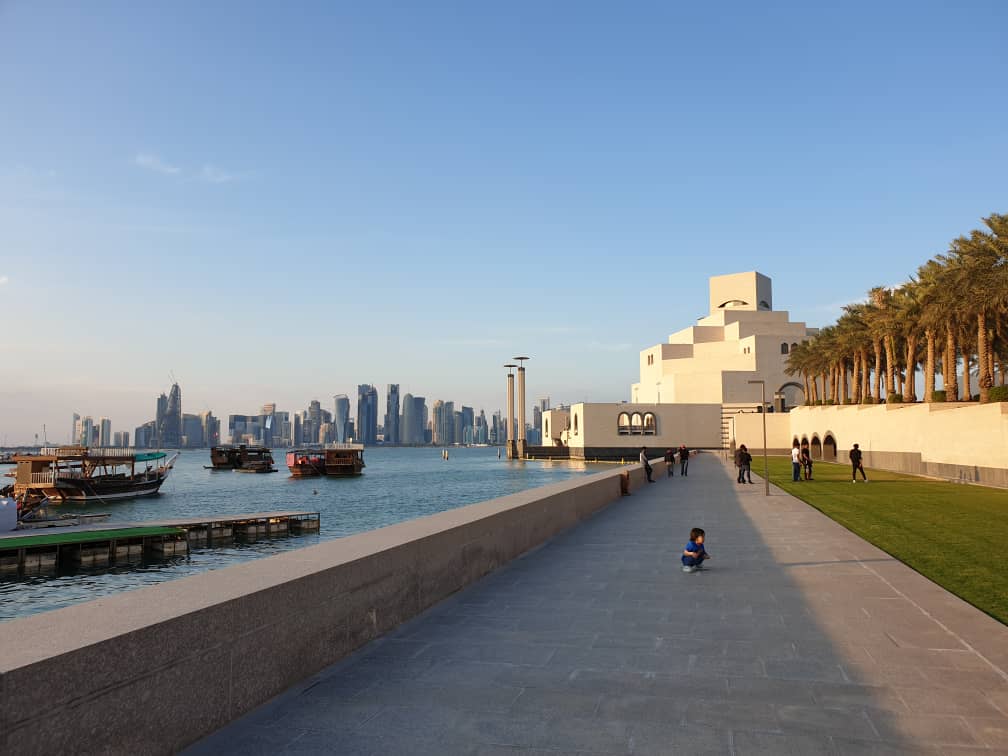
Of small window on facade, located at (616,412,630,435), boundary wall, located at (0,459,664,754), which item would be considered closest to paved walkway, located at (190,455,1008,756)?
boundary wall, located at (0,459,664,754)

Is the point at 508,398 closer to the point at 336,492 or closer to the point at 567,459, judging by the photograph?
the point at 567,459

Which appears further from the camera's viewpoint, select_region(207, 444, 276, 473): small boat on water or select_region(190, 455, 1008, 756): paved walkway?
select_region(207, 444, 276, 473): small boat on water

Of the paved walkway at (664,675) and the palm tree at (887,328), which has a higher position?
the palm tree at (887,328)

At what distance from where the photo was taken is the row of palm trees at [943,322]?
32.2 meters

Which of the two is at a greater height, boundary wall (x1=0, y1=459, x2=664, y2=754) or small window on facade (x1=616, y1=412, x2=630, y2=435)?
small window on facade (x1=616, y1=412, x2=630, y2=435)

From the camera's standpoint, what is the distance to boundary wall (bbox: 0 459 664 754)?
323 centimetres

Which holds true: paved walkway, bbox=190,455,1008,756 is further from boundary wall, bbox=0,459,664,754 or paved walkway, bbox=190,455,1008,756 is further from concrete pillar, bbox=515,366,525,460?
concrete pillar, bbox=515,366,525,460

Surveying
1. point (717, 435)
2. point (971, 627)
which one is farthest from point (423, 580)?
point (717, 435)

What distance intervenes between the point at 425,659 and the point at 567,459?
117 m

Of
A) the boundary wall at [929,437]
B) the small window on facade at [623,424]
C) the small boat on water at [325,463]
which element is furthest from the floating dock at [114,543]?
the small window on facade at [623,424]

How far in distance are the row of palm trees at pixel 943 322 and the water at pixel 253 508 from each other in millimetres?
31605

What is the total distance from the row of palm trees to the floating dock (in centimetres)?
3525

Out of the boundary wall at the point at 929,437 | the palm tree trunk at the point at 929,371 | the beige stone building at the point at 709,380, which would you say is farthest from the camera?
the beige stone building at the point at 709,380

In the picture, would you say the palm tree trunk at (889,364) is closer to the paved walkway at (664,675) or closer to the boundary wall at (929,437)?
the boundary wall at (929,437)
